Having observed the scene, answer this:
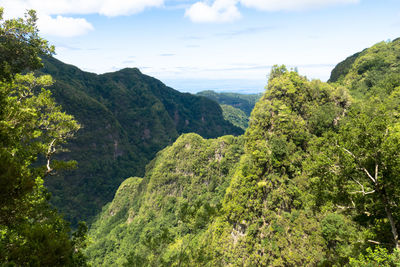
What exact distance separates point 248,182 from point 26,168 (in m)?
30.2

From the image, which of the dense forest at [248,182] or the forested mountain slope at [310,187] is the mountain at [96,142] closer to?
the dense forest at [248,182]

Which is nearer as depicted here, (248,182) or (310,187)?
(310,187)

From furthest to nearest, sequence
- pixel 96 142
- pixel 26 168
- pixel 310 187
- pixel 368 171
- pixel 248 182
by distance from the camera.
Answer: pixel 96 142, pixel 248 182, pixel 310 187, pixel 368 171, pixel 26 168

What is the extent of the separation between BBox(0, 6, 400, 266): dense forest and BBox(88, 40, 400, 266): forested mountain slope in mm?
134

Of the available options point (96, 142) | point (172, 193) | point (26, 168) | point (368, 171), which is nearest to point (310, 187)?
point (368, 171)

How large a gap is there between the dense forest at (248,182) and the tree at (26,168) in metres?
0.07

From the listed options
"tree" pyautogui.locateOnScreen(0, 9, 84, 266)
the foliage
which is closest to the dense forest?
"tree" pyautogui.locateOnScreen(0, 9, 84, 266)

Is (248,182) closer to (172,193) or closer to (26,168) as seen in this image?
(26,168)

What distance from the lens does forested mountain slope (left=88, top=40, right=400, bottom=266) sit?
12398 mm

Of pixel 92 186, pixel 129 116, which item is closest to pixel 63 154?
pixel 92 186

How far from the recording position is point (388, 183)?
472 inches

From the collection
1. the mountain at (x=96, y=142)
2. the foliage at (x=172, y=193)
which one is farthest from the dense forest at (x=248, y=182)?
the mountain at (x=96, y=142)

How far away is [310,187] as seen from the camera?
54.2ft

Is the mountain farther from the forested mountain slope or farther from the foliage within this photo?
the forested mountain slope
